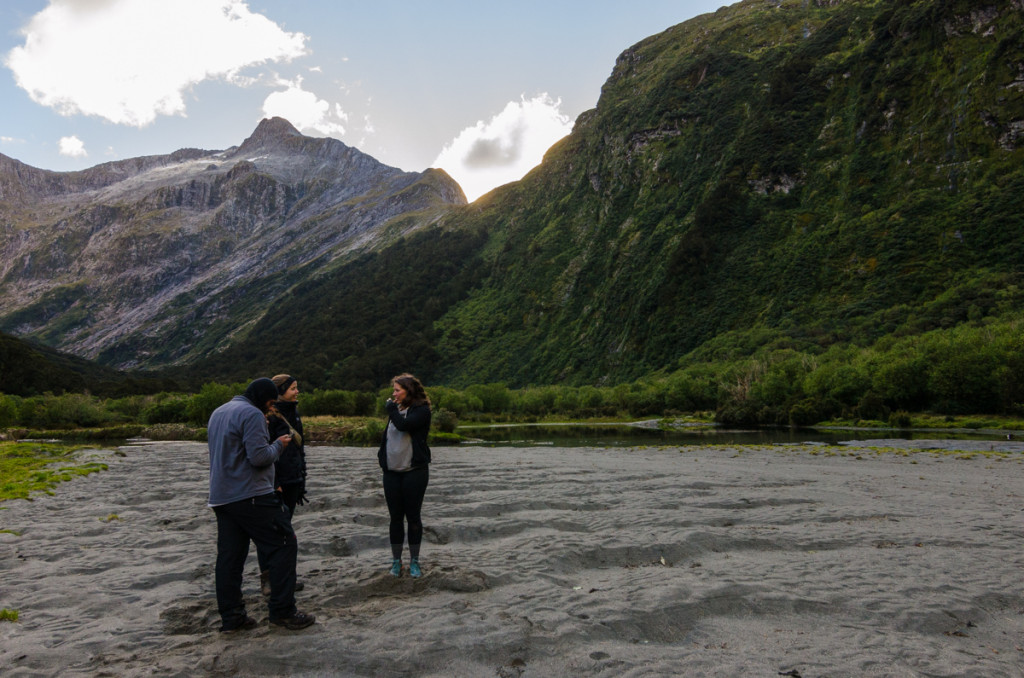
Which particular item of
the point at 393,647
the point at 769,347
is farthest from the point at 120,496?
the point at 769,347

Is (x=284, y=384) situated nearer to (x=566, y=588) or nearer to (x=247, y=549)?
(x=247, y=549)

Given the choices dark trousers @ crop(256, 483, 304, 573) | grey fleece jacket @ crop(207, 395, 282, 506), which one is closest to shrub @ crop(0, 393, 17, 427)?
dark trousers @ crop(256, 483, 304, 573)

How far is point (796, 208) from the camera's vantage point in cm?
13288

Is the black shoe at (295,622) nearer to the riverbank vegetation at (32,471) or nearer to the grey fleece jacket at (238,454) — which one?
the grey fleece jacket at (238,454)

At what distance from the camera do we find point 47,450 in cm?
4388

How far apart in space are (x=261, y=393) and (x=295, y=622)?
3.24m

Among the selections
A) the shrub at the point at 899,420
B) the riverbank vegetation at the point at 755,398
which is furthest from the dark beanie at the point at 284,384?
the shrub at the point at 899,420

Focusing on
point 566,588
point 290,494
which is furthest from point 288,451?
point 566,588

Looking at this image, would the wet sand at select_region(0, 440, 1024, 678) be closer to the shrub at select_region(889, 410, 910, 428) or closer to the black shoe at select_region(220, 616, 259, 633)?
the black shoe at select_region(220, 616, 259, 633)

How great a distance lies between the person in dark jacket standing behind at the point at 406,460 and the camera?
9672 millimetres

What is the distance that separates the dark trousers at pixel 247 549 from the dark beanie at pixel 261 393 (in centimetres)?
136

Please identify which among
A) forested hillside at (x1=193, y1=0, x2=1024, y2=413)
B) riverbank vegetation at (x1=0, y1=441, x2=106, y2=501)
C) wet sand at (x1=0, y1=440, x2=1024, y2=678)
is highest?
forested hillside at (x1=193, y1=0, x2=1024, y2=413)

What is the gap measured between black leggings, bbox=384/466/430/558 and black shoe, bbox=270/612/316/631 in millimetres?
2256

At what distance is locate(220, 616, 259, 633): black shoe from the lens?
25.0ft
